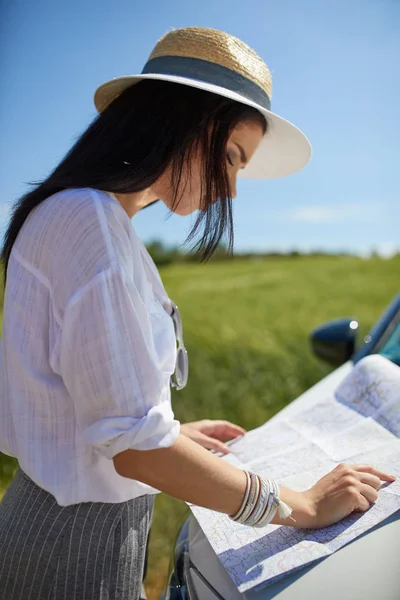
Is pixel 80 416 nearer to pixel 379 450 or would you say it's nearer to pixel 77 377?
pixel 77 377

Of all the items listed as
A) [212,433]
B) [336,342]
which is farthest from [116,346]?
[336,342]

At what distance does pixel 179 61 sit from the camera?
1149mm

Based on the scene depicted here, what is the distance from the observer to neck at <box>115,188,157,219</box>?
3.57 ft

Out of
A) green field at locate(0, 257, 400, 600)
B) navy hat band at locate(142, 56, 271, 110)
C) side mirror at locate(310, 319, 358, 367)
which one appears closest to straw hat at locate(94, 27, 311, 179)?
navy hat band at locate(142, 56, 271, 110)

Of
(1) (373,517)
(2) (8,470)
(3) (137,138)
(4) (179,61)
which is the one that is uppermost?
(4) (179,61)

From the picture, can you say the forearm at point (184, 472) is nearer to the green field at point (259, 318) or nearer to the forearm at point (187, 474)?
the forearm at point (187, 474)

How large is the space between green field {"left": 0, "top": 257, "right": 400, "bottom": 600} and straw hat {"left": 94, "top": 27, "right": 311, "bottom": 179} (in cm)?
244

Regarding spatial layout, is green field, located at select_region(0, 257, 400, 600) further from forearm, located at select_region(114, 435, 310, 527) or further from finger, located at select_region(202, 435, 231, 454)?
forearm, located at select_region(114, 435, 310, 527)

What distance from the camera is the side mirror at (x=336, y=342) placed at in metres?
2.15

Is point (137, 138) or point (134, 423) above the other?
point (137, 138)

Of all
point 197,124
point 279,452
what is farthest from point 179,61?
point 279,452

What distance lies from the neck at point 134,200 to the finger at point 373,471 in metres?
0.66

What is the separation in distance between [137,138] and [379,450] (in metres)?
0.85

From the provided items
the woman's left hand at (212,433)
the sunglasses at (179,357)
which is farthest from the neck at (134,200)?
the woman's left hand at (212,433)
